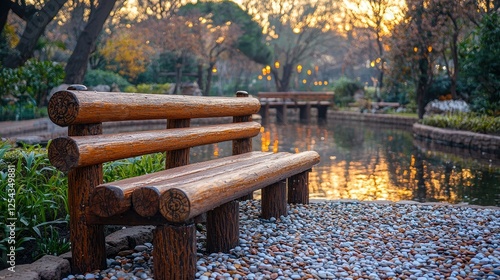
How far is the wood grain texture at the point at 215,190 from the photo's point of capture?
123 inches

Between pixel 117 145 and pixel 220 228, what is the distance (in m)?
1.07

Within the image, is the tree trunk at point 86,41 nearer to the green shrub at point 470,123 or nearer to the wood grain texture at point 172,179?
the wood grain texture at point 172,179

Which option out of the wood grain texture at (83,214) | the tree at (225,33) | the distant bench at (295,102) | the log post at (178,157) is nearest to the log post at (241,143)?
the log post at (178,157)

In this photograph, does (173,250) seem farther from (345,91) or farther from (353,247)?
(345,91)

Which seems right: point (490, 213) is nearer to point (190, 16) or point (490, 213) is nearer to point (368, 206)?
point (368, 206)

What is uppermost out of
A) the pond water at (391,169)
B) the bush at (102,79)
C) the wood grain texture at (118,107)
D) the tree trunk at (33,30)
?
the tree trunk at (33,30)

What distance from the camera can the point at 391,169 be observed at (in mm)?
10938

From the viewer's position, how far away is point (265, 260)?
13.4 feet

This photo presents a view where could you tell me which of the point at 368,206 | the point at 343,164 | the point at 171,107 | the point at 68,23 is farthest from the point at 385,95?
the point at 171,107

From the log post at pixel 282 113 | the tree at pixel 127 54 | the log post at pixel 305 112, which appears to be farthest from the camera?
the log post at pixel 305 112

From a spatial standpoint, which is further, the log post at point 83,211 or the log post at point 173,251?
the log post at point 83,211

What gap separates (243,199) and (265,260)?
7.43 ft

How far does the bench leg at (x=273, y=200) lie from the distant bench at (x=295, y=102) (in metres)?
23.4

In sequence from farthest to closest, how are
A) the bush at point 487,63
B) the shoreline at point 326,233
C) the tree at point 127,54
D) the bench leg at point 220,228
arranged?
the tree at point 127,54 < the bush at point 487,63 < the bench leg at point 220,228 < the shoreline at point 326,233
